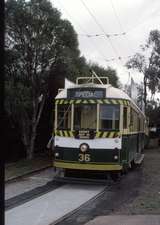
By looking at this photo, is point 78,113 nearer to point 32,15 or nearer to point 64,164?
point 64,164

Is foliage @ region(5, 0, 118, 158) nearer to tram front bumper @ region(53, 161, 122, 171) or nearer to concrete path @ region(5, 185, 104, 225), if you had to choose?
tram front bumper @ region(53, 161, 122, 171)

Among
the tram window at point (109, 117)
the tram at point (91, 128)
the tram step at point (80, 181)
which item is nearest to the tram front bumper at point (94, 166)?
the tram at point (91, 128)

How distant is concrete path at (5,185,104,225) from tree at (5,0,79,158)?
7626mm

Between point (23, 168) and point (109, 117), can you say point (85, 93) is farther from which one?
point (23, 168)

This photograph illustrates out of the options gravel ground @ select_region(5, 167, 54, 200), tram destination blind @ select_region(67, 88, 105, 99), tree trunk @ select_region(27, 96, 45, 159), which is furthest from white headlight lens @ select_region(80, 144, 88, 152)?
tree trunk @ select_region(27, 96, 45, 159)

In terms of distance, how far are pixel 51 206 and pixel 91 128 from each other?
408cm

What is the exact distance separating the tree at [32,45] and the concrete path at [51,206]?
25.0ft

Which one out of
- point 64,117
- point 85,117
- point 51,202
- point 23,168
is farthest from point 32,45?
point 51,202

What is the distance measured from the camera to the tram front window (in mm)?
14461

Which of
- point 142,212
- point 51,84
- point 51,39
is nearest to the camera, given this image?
point 142,212

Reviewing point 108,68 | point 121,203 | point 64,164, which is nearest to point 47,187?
point 64,164

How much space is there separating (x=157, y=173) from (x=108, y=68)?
22285 mm

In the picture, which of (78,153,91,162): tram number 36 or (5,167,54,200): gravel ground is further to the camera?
(78,153,91,162): tram number 36

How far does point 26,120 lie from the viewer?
22656 mm
